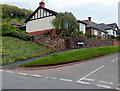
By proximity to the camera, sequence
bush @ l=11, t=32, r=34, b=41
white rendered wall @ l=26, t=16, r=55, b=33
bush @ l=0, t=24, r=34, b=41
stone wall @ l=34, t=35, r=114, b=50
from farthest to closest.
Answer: white rendered wall @ l=26, t=16, r=55, b=33 < bush @ l=0, t=24, r=34, b=41 < bush @ l=11, t=32, r=34, b=41 < stone wall @ l=34, t=35, r=114, b=50

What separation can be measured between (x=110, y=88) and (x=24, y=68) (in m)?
8.06

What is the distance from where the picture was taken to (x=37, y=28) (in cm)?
3541

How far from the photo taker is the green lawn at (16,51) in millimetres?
18009

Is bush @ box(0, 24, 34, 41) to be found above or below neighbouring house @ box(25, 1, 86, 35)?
below

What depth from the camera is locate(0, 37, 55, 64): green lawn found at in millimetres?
18009

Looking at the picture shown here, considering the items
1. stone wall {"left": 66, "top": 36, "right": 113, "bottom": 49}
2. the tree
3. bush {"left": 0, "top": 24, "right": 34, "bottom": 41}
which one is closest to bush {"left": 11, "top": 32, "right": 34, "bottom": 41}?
bush {"left": 0, "top": 24, "right": 34, "bottom": 41}

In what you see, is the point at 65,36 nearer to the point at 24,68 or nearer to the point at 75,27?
the point at 75,27

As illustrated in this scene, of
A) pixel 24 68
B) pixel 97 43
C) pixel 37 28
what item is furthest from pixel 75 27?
pixel 24 68

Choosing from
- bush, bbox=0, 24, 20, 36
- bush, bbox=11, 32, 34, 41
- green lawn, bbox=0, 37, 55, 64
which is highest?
bush, bbox=0, 24, 20, 36

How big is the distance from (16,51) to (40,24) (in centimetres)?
1452

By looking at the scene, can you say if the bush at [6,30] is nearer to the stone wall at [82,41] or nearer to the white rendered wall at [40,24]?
the white rendered wall at [40,24]

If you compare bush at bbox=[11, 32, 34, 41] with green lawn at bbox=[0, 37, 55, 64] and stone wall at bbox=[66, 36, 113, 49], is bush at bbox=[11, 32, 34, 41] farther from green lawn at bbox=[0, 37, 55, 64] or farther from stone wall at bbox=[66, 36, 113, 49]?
stone wall at bbox=[66, 36, 113, 49]

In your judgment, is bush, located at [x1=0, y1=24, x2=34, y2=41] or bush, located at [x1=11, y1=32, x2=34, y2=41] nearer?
bush, located at [x1=11, y1=32, x2=34, y2=41]

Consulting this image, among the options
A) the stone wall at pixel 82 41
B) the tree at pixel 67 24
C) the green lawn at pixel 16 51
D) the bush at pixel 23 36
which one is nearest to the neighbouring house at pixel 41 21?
the tree at pixel 67 24
